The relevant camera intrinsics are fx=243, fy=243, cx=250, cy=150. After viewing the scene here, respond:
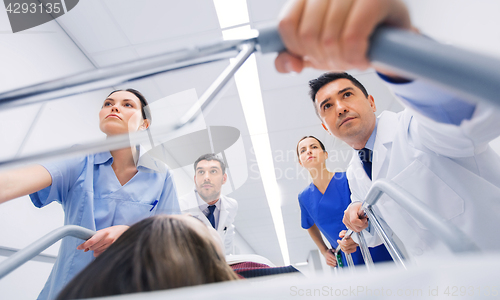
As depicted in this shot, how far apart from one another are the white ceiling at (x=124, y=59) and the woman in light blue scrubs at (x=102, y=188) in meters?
0.50

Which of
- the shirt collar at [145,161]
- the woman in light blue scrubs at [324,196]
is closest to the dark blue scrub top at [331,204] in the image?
the woman in light blue scrubs at [324,196]

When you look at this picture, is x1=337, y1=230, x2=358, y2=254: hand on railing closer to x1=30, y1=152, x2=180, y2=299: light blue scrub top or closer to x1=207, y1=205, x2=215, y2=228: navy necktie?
x1=30, y1=152, x2=180, y2=299: light blue scrub top

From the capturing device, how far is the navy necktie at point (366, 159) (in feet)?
3.46

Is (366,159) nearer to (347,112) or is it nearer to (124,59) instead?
(347,112)

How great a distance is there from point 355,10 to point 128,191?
864 mm

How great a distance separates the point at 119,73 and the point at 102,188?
27.2 inches

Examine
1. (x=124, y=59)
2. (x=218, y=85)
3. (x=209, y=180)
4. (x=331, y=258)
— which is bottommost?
(x=331, y=258)

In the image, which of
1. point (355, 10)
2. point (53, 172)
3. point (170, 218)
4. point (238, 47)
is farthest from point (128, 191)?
point (355, 10)

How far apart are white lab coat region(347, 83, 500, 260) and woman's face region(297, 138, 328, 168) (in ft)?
2.16

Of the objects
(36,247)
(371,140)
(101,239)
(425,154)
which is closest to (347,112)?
(371,140)

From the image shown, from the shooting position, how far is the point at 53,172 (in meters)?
Result: 0.73

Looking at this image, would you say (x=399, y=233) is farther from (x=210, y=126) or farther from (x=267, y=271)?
(x=210, y=126)

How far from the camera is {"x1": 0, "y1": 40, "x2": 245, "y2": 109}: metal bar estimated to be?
0.88ft

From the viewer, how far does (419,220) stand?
455 millimetres
